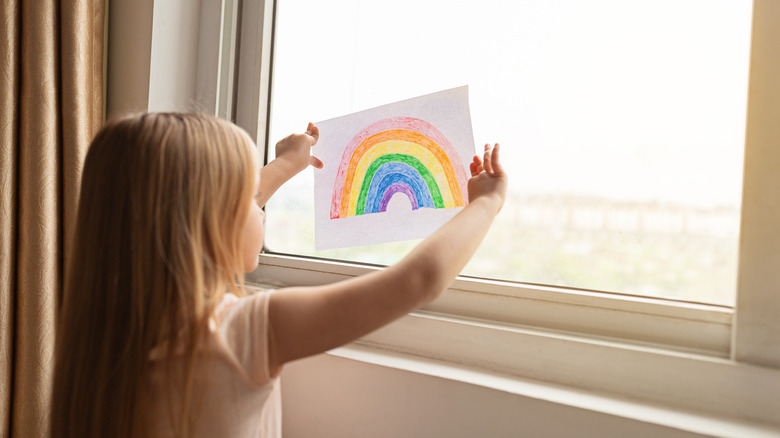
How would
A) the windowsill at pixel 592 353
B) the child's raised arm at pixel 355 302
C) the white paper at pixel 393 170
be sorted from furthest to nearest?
the white paper at pixel 393 170 → the windowsill at pixel 592 353 → the child's raised arm at pixel 355 302

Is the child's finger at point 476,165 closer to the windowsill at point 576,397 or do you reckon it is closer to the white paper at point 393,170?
the white paper at point 393,170

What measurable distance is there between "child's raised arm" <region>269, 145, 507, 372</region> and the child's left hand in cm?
34

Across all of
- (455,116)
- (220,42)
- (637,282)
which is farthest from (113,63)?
(637,282)

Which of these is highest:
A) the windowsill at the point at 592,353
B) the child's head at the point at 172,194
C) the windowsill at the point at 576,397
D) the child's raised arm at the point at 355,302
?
the child's head at the point at 172,194

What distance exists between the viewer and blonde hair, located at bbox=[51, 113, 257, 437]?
57cm

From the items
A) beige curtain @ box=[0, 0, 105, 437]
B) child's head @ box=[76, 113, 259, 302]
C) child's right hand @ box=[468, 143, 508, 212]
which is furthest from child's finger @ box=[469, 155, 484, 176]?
beige curtain @ box=[0, 0, 105, 437]

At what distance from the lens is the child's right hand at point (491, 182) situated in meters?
0.68

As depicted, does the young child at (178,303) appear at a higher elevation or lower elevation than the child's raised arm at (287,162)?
lower

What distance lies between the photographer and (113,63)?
Result: 108 centimetres

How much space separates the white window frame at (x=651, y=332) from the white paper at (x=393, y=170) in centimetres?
11

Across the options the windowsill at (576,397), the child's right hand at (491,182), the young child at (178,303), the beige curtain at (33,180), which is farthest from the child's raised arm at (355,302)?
the beige curtain at (33,180)

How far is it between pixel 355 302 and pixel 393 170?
377 mm

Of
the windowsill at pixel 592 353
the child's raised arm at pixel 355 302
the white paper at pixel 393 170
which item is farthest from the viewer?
the white paper at pixel 393 170

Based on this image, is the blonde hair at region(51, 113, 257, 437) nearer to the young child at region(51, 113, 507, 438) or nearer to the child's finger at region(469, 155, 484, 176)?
the young child at region(51, 113, 507, 438)
